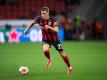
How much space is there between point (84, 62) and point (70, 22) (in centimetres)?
1482

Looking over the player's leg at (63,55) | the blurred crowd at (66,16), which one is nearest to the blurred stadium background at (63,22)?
the blurred crowd at (66,16)

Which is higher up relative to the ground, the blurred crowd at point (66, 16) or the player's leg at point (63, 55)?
the player's leg at point (63, 55)

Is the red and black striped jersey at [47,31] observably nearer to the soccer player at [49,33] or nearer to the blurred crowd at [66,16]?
the soccer player at [49,33]

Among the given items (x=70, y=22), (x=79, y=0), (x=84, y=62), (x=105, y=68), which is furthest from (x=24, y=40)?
(x=105, y=68)

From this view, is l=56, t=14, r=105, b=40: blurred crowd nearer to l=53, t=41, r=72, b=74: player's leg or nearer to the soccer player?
the soccer player

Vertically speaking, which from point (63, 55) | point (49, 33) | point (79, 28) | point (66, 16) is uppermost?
point (49, 33)

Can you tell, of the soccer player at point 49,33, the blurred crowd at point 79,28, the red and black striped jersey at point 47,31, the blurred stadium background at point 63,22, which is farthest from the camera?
the blurred crowd at point 79,28

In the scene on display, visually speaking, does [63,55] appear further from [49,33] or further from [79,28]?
[79,28]

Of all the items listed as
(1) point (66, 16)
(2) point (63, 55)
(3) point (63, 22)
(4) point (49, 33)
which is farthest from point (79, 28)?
(2) point (63, 55)

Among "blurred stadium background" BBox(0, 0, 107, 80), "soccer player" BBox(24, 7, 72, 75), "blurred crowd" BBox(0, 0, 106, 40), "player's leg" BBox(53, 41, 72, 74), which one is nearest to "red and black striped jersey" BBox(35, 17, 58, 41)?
"soccer player" BBox(24, 7, 72, 75)

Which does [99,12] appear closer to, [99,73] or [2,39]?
[2,39]

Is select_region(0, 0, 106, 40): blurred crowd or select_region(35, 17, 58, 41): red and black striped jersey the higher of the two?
select_region(35, 17, 58, 41): red and black striped jersey

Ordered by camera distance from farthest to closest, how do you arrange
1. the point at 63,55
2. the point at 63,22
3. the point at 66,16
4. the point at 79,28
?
the point at 66,16
the point at 79,28
the point at 63,22
the point at 63,55

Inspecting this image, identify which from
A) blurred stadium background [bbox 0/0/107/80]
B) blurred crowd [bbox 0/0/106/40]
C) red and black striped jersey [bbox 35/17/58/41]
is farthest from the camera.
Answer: blurred crowd [bbox 0/0/106/40]
